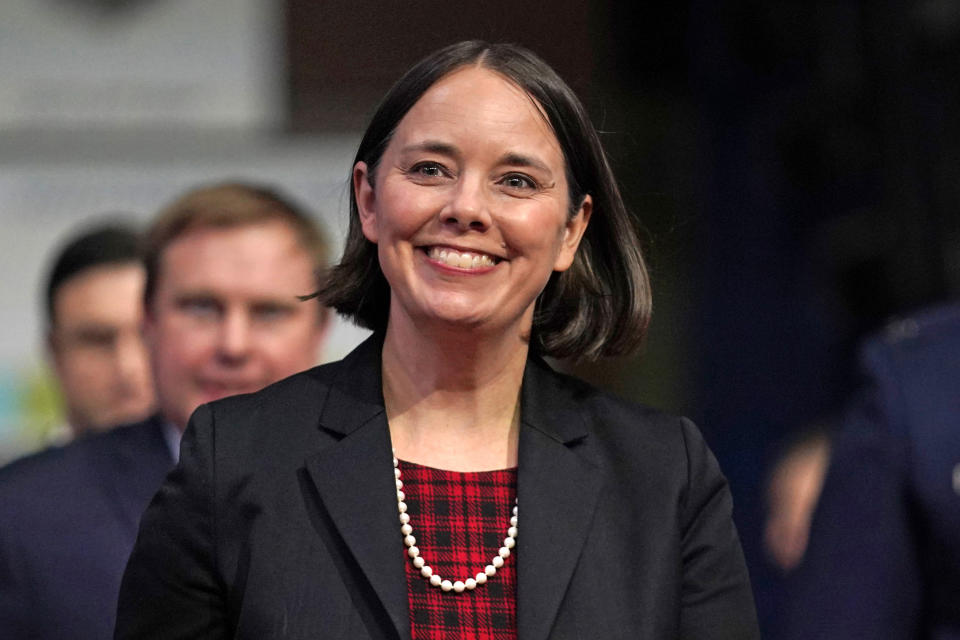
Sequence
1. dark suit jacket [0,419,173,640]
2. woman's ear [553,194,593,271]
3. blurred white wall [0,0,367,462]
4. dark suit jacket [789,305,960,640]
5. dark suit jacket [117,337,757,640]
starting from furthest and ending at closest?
blurred white wall [0,0,367,462], dark suit jacket [0,419,173,640], dark suit jacket [789,305,960,640], woman's ear [553,194,593,271], dark suit jacket [117,337,757,640]

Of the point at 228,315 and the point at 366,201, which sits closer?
the point at 366,201

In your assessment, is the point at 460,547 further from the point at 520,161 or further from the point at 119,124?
the point at 119,124

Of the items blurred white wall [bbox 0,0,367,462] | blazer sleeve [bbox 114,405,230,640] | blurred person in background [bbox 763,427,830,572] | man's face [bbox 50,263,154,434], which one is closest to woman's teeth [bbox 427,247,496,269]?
blazer sleeve [bbox 114,405,230,640]

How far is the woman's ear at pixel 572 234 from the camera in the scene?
2.35 meters

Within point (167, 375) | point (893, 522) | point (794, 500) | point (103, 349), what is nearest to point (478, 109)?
point (893, 522)

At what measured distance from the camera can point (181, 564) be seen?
2.15 metres

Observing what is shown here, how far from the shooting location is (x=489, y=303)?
2232mm

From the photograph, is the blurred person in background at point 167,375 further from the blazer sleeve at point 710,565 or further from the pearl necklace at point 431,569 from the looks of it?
the blazer sleeve at point 710,565

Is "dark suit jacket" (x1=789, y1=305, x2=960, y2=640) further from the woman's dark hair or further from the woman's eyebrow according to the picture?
the woman's eyebrow

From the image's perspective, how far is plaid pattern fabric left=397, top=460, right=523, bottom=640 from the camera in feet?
7.15

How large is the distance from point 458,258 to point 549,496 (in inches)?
12.6

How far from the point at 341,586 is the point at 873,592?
860 mm

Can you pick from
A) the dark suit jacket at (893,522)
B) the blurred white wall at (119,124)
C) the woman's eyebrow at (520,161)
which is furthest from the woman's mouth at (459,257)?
the blurred white wall at (119,124)

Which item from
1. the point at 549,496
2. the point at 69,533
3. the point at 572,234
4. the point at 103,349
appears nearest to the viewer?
the point at 549,496
